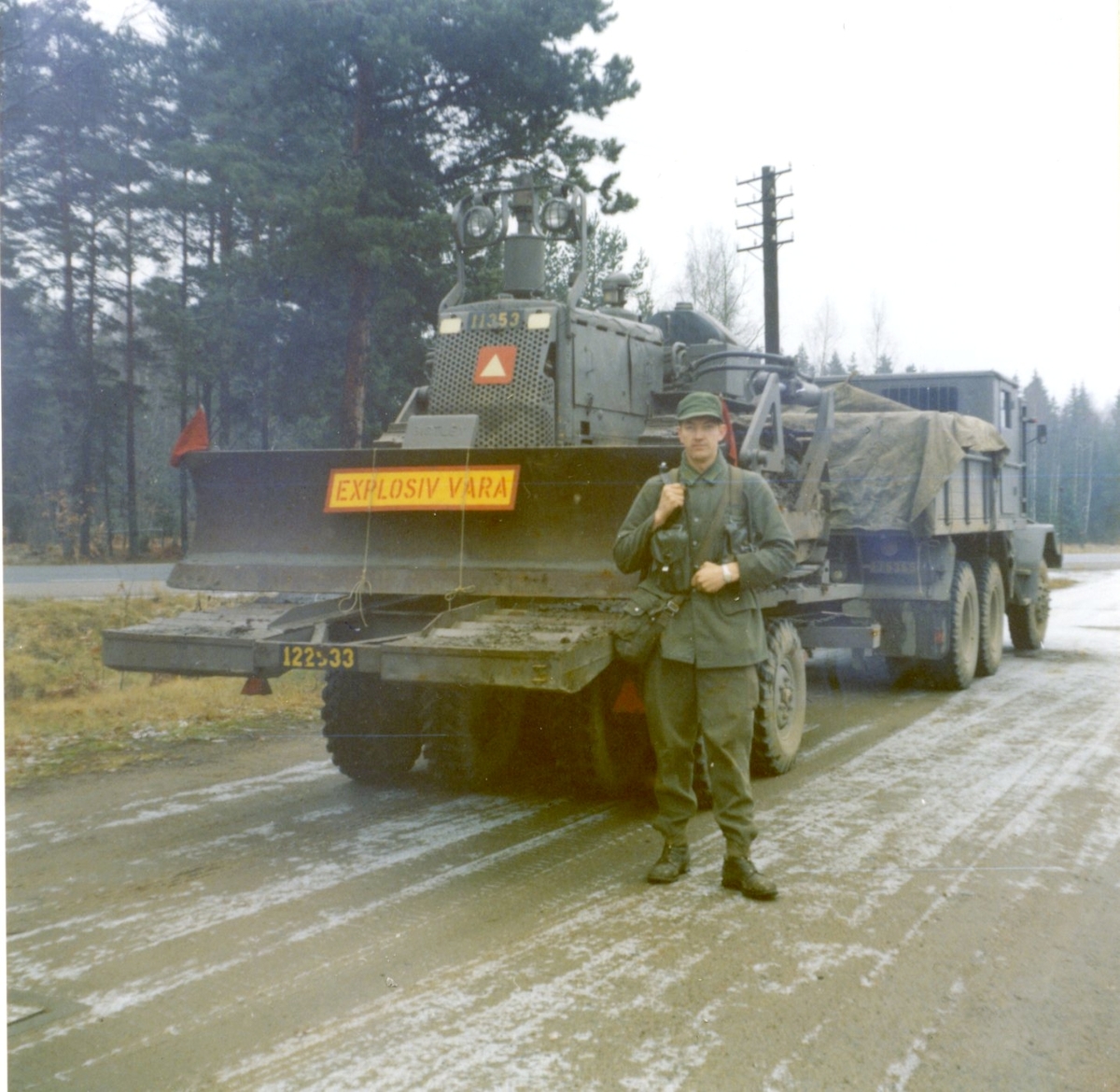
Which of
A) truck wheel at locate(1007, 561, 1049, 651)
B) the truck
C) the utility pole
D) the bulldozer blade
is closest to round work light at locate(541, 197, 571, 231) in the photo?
the truck

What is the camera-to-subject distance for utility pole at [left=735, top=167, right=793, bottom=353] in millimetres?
26266

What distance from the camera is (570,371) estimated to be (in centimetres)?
764

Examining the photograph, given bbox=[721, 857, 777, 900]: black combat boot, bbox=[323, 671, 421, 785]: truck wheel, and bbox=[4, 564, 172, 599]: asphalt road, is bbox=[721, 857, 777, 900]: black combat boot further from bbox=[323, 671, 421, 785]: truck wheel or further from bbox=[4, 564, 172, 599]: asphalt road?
bbox=[4, 564, 172, 599]: asphalt road

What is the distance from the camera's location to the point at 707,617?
17.4 feet

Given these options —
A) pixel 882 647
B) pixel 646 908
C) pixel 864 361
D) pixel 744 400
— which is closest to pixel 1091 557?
pixel 864 361

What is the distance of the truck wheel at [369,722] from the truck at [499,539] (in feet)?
0.04

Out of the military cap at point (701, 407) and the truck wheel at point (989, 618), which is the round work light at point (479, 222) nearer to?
the military cap at point (701, 407)

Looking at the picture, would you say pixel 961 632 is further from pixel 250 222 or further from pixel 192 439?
pixel 250 222

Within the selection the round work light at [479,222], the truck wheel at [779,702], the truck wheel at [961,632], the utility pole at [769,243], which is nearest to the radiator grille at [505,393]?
the round work light at [479,222]

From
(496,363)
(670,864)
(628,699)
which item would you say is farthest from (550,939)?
(496,363)

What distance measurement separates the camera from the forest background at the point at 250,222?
15.6 feet

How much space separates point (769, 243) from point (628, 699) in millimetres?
21623

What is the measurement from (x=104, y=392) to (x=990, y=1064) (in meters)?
4.92

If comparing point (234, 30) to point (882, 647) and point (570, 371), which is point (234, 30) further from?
point (882, 647)
